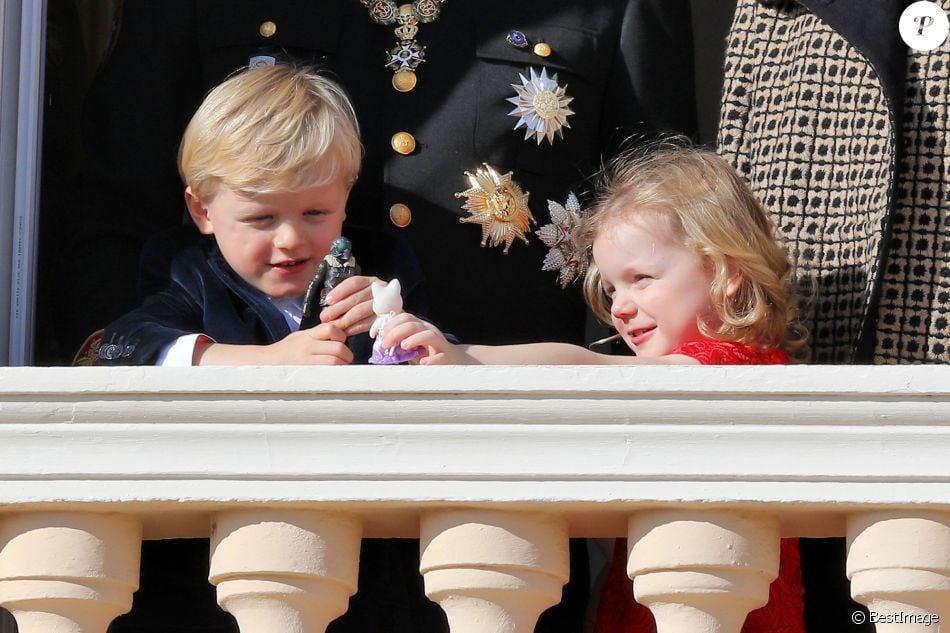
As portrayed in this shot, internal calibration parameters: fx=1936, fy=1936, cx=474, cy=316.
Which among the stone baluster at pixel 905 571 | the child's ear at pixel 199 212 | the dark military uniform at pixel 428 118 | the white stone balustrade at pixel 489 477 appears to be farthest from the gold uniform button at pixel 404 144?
the stone baluster at pixel 905 571

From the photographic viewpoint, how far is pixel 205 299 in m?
2.17

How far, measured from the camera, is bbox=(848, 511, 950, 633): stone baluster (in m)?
1.67

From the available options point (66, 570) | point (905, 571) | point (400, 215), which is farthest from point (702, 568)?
point (400, 215)

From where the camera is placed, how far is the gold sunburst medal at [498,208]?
2350mm

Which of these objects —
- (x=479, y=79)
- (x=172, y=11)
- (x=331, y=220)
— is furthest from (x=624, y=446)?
(x=172, y=11)

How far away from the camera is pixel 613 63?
8.05ft

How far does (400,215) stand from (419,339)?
21.6 inches

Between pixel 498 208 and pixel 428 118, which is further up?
pixel 428 118

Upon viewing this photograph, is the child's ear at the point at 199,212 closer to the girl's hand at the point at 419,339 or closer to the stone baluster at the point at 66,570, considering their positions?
the girl's hand at the point at 419,339

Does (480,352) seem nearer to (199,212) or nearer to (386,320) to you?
(386,320)

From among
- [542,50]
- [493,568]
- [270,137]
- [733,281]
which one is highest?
[542,50]

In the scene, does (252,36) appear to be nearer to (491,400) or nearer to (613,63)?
(613,63)

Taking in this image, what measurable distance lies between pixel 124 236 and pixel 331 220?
326 mm

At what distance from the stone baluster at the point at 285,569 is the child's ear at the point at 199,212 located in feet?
1.88
